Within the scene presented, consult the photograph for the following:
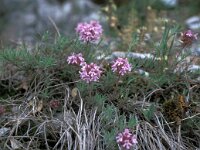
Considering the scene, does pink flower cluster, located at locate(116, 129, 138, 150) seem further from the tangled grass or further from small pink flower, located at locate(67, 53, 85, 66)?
small pink flower, located at locate(67, 53, 85, 66)

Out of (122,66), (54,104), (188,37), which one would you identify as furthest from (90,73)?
(188,37)

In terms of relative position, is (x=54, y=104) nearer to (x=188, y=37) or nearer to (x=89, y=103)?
(x=89, y=103)

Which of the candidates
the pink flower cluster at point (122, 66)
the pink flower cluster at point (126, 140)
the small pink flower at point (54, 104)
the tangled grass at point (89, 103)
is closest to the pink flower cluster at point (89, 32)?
the tangled grass at point (89, 103)

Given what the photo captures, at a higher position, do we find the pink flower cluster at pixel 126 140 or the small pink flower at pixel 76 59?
the small pink flower at pixel 76 59

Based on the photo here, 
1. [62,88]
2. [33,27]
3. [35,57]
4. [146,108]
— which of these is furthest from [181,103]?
[33,27]

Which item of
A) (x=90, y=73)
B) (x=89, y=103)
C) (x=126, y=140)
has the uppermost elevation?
(x=90, y=73)

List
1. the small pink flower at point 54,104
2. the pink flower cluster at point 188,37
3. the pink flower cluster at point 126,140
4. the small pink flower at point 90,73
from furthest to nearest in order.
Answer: the pink flower cluster at point 188,37 < the small pink flower at point 54,104 < the small pink flower at point 90,73 < the pink flower cluster at point 126,140

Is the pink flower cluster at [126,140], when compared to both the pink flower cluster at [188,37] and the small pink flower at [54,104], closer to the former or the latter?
the small pink flower at [54,104]

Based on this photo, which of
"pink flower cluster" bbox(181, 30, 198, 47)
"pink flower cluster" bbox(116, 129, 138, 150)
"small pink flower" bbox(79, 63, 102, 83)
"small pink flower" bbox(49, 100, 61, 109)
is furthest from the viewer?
"pink flower cluster" bbox(181, 30, 198, 47)

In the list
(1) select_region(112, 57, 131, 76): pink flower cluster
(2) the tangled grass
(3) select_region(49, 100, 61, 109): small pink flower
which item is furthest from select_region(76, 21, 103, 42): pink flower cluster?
(3) select_region(49, 100, 61, 109): small pink flower

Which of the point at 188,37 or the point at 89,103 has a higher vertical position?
the point at 188,37

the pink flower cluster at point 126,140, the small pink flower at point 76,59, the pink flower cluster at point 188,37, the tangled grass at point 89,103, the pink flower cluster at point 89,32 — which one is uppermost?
the pink flower cluster at point 89,32
